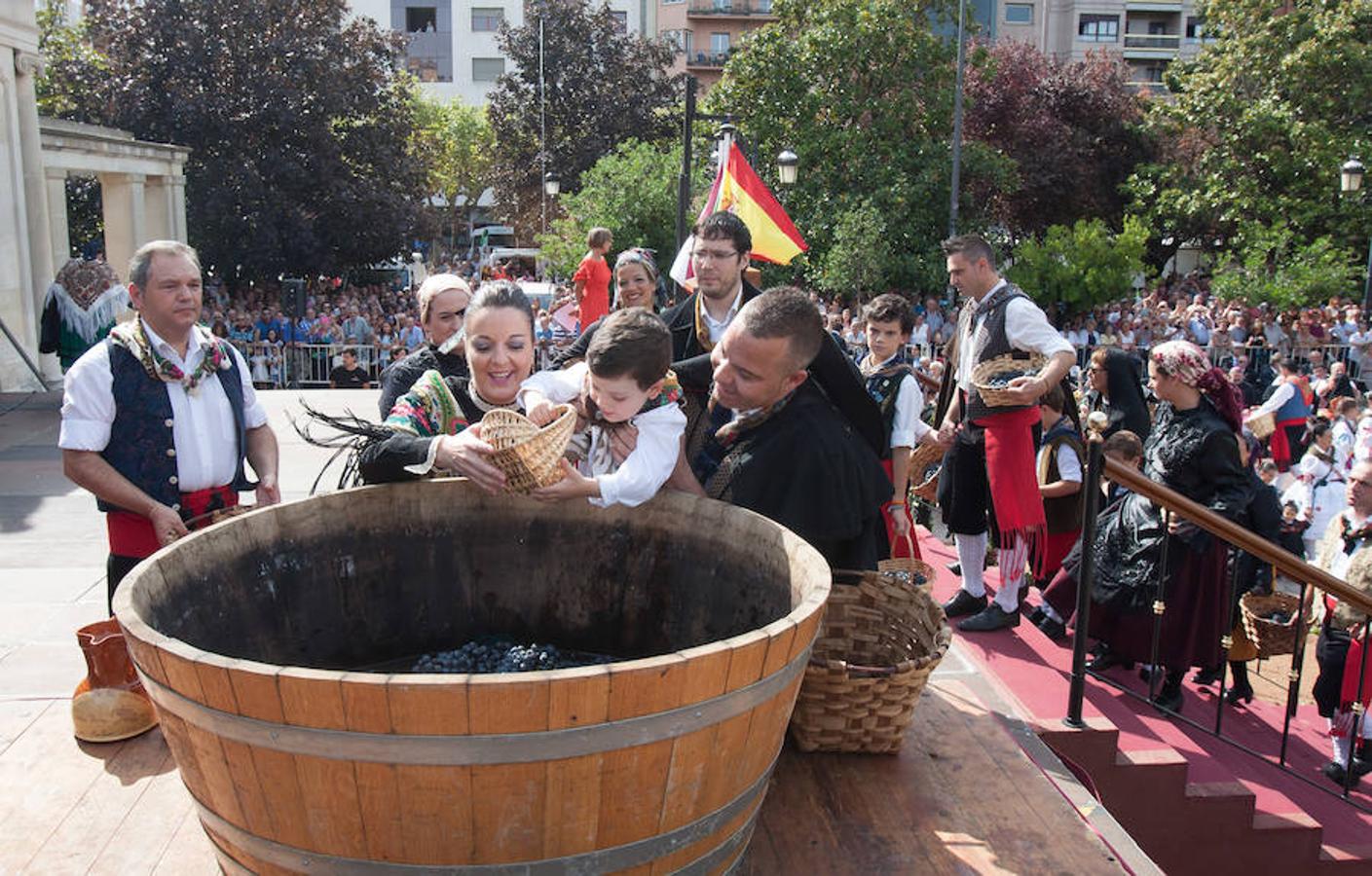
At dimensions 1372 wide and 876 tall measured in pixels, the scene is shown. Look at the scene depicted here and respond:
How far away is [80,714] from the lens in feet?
10.3

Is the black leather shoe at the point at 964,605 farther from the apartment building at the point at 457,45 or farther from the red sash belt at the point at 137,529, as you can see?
the apartment building at the point at 457,45

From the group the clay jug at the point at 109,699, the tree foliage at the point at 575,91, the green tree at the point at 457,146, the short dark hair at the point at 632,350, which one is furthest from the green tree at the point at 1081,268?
the green tree at the point at 457,146

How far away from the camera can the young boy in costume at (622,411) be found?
2.81 metres

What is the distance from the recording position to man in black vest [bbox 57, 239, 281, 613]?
A: 136 inches

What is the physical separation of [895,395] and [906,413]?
0.32 feet

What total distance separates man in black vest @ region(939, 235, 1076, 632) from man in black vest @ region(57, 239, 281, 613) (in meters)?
3.27

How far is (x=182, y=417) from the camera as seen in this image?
144 inches

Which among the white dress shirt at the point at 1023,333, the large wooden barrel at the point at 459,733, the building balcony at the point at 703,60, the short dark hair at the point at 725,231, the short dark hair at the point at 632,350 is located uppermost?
the building balcony at the point at 703,60

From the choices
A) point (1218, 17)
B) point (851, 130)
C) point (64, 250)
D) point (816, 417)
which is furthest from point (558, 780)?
point (1218, 17)

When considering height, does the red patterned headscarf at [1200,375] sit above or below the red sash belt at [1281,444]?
above

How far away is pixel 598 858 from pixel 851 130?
900 inches

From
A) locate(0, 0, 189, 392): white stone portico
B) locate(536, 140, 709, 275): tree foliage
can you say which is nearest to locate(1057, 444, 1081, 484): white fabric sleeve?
locate(0, 0, 189, 392): white stone portico

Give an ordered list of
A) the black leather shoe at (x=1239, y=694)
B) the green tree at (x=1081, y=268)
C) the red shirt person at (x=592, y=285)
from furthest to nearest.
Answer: the green tree at (x=1081, y=268) < the red shirt person at (x=592, y=285) < the black leather shoe at (x=1239, y=694)

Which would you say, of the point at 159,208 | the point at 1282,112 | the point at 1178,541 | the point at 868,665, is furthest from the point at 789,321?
the point at 1282,112
